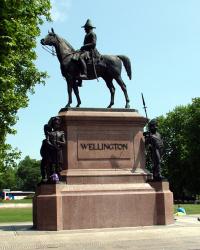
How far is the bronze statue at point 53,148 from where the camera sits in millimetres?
17172

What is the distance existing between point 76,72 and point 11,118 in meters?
10.5

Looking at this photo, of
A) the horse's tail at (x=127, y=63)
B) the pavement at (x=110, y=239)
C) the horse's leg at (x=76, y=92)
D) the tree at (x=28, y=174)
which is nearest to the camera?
the pavement at (x=110, y=239)

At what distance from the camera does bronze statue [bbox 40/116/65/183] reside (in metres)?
17.2

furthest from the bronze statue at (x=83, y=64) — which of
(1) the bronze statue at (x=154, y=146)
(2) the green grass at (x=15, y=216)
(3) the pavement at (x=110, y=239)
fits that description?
(2) the green grass at (x=15, y=216)

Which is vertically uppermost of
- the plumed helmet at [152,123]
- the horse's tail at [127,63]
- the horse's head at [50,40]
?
the horse's head at [50,40]

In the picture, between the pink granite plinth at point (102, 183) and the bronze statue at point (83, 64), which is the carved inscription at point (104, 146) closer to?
the pink granite plinth at point (102, 183)

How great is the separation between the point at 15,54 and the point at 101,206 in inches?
276

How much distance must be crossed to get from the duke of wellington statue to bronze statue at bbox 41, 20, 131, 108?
38 mm

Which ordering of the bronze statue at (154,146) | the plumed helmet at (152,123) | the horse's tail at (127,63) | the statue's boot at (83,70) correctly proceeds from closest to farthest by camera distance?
1. the bronze statue at (154,146)
2. the plumed helmet at (152,123)
3. the statue's boot at (83,70)
4. the horse's tail at (127,63)

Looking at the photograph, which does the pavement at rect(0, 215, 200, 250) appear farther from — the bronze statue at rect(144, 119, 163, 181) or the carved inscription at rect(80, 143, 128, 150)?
the carved inscription at rect(80, 143, 128, 150)

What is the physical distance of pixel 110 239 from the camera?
13617 millimetres

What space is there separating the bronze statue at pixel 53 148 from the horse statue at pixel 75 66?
5.13 feet

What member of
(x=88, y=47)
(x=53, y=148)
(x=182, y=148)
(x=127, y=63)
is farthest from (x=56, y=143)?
(x=182, y=148)

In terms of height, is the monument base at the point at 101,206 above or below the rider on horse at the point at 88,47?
below
